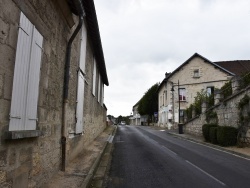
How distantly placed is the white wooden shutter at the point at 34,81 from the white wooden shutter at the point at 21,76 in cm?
16

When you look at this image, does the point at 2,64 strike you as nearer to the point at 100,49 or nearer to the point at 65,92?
the point at 65,92

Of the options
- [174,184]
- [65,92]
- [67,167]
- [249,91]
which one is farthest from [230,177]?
[249,91]

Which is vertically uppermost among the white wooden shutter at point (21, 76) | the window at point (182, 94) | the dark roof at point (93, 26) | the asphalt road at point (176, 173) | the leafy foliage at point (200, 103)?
the window at point (182, 94)

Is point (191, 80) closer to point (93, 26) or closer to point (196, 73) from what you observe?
point (196, 73)

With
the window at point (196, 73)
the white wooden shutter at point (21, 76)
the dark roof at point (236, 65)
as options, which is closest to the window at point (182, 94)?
the window at point (196, 73)

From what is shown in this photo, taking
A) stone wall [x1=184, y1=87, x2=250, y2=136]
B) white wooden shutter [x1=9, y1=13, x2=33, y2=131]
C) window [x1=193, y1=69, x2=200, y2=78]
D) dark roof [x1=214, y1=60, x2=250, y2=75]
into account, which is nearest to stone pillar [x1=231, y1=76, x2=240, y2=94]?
stone wall [x1=184, y1=87, x2=250, y2=136]

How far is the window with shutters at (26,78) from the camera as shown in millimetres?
3881

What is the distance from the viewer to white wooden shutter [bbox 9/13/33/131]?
3826 mm

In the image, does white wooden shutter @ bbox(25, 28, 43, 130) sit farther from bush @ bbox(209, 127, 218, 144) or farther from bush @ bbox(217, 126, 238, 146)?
bush @ bbox(209, 127, 218, 144)

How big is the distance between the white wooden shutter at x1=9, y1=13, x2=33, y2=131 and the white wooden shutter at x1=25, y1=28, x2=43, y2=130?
16 centimetres

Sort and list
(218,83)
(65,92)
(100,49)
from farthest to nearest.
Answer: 1. (218,83)
2. (100,49)
3. (65,92)

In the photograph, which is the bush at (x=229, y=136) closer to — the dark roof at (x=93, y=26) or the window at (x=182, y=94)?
the dark roof at (x=93, y=26)

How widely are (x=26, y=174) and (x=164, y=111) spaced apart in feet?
134

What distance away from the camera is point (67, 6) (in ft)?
21.6
